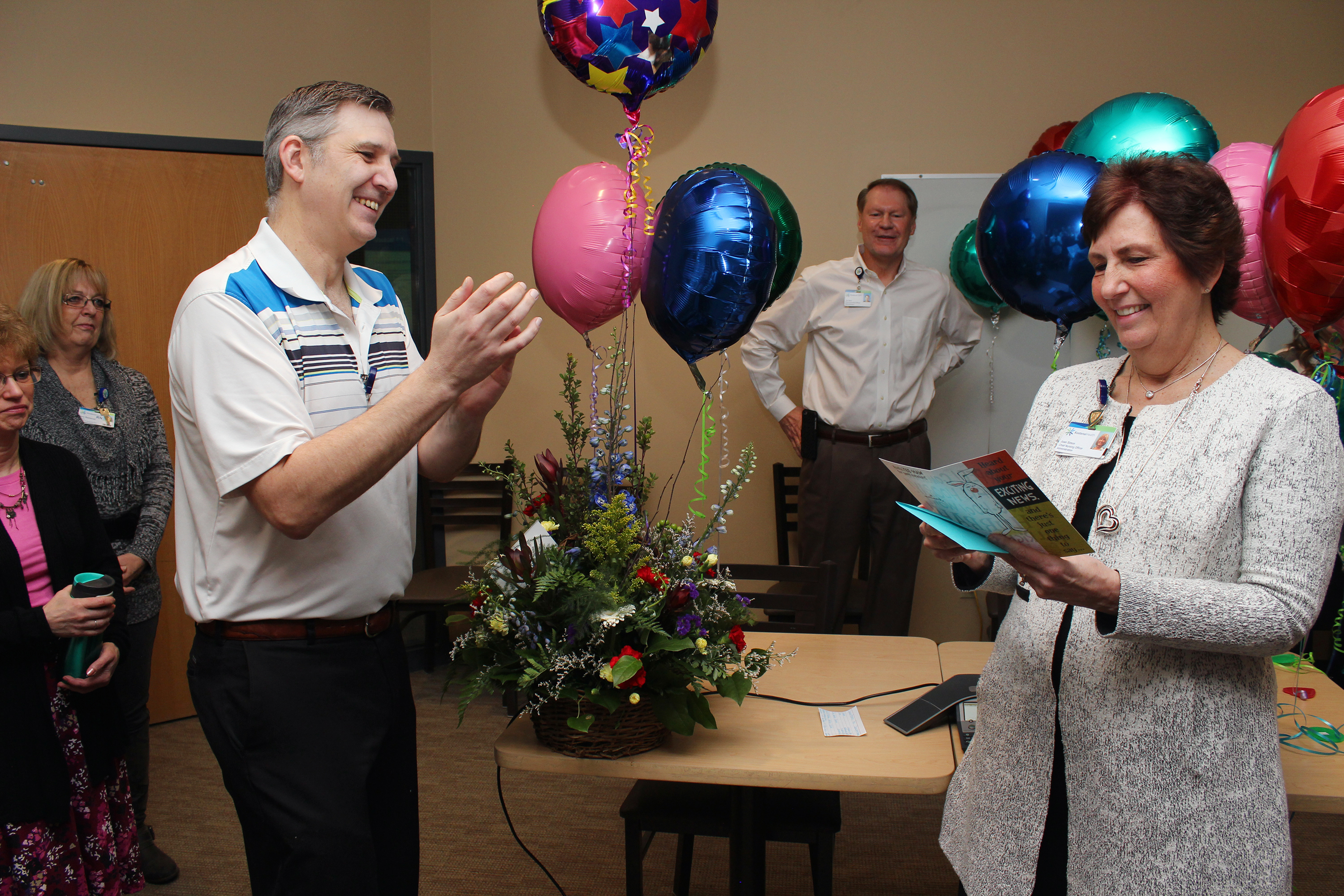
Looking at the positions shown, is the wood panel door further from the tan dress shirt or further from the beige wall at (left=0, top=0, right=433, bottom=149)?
the tan dress shirt

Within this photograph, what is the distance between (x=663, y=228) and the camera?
1.91m

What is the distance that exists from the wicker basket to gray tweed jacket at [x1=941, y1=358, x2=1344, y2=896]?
621mm

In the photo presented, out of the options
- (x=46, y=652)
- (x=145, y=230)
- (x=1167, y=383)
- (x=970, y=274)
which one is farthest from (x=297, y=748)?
(x=970, y=274)

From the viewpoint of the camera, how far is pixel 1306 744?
1.63 m

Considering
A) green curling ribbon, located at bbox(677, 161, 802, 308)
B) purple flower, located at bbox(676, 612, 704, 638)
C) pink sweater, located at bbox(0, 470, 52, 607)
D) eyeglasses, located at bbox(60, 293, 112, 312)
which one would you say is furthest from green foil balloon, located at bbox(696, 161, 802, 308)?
pink sweater, located at bbox(0, 470, 52, 607)

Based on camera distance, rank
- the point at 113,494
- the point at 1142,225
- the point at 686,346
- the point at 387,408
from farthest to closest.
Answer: the point at 113,494, the point at 686,346, the point at 1142,225, the point at 387,408

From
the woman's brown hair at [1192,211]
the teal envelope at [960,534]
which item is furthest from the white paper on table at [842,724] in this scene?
the woman's brown hair at [1192,211]

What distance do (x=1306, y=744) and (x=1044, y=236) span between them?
120 cm

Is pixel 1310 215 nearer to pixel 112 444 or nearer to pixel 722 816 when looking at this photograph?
pixel 722 816

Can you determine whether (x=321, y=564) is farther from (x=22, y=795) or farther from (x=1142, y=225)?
(x=1142, y=225)

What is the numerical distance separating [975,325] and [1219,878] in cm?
281

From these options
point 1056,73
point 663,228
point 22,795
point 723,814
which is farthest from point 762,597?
point 1056,73

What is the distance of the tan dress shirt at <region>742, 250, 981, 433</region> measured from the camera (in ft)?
11.9

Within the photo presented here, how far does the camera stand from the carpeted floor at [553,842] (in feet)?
8.18
